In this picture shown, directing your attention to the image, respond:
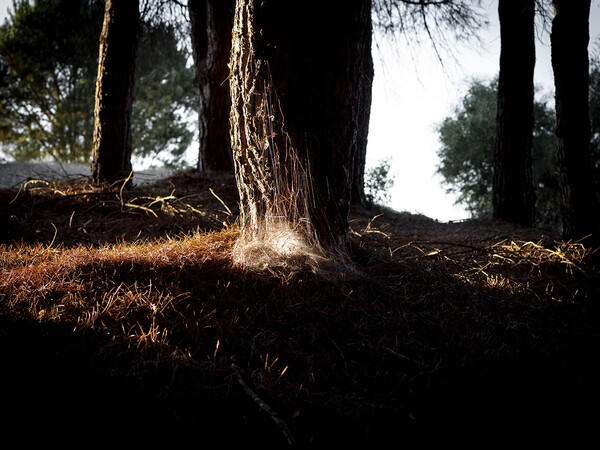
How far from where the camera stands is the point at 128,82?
489cm

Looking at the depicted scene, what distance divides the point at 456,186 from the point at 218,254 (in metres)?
14.6

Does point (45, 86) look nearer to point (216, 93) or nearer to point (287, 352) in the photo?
point (216, 93)

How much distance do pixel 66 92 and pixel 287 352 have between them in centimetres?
1656

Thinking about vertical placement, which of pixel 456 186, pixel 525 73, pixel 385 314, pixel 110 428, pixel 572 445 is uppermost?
pixel 525 73

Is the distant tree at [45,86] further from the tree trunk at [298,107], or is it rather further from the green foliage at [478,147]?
the green foliage at [478,147]

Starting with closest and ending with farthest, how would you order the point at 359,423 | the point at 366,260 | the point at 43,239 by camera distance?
the point at 359,423
the point at 366,260
the point at 43,239

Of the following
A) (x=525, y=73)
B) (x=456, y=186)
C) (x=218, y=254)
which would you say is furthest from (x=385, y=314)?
(x=456, y=186)

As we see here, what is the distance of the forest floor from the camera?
4.17 feet

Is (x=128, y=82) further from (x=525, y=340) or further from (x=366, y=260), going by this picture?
(x=525, y=340)

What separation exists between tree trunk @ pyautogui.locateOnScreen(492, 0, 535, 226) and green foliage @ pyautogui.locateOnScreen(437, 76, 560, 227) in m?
7.40

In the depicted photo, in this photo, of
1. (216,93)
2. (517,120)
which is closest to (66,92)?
(216,93)

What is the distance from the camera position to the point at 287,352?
166 centimetres

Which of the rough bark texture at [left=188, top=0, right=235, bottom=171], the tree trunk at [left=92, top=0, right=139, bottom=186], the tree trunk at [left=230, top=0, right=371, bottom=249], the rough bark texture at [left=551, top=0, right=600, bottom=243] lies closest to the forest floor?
the tree trunk at [left=230, top=0, right=371, bottom=249]

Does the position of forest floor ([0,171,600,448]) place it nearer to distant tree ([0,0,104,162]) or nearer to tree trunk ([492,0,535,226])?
tree trunk ([492,0,535,226])
